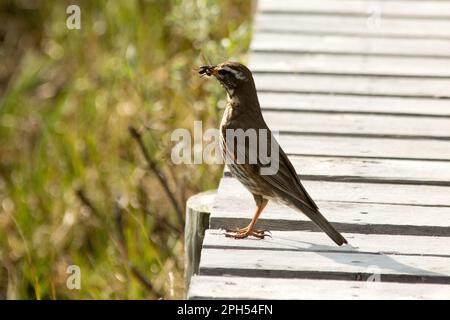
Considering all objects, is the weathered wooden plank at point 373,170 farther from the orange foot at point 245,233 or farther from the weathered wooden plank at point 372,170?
the orange foot at point 245,233

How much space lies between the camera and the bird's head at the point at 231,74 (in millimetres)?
5203

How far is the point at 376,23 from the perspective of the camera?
26.7 ft

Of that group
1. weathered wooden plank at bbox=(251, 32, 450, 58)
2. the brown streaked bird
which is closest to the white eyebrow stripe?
the brown streaked bird

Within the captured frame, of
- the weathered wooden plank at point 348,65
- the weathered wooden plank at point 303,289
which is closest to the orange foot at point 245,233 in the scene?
the weathered wooden plank at point 303,289

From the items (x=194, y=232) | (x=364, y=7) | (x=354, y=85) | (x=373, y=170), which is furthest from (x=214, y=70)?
(x=364, y=7)

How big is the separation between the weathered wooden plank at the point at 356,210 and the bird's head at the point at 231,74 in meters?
0.47

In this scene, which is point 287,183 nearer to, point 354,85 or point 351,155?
point 351,155

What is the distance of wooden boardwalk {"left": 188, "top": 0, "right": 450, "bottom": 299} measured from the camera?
4.44 m

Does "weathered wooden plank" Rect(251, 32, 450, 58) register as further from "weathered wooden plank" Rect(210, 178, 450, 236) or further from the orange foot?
the orange foot

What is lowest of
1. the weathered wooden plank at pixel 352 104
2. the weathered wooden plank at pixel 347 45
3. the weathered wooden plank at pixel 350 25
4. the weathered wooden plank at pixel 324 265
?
the weathered wooden plank at pixel 324 265

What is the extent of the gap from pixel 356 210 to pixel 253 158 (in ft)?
A: 1.66

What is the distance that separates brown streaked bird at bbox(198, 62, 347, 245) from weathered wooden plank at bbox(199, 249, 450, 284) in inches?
5.2
